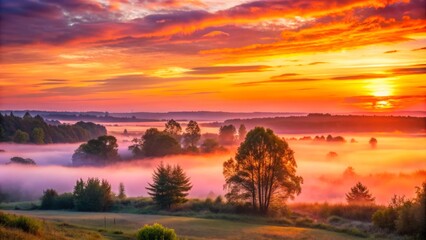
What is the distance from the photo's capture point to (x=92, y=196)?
6712 centimetres

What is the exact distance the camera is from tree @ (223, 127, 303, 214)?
2367 inches

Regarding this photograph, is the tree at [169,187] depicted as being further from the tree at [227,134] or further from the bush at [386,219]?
the tree at [227,134]

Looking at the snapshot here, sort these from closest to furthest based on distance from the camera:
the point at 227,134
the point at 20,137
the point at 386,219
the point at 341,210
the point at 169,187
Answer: the point at 386,219
the point at 341,210
the point at 169,187
the point at 20,137
the point at 227,134

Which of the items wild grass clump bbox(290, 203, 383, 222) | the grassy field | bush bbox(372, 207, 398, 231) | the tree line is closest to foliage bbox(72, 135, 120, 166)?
the tree line

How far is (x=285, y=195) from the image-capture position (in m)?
60.6

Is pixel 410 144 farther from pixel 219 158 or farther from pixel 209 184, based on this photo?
pixel 209 184

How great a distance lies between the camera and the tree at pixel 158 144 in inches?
4715

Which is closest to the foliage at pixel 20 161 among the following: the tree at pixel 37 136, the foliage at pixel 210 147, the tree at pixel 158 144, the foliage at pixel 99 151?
the foliage at pixel 99 151

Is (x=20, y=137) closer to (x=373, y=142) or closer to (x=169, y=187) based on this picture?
(x=169, y=187)

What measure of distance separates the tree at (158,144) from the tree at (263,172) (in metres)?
59.3

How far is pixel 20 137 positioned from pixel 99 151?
46453 millimetres

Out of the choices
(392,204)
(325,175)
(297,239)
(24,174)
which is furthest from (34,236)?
(325,175)

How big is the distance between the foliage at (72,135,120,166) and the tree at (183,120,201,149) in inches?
893

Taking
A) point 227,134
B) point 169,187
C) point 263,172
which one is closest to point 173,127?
point 227,134
